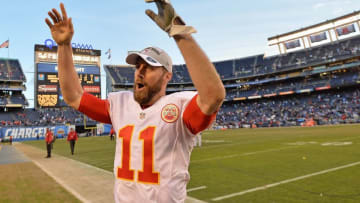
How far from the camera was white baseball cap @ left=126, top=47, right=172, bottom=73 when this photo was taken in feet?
6.12

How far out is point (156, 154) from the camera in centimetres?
184

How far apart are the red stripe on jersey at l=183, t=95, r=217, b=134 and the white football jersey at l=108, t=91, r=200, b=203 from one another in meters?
0.09

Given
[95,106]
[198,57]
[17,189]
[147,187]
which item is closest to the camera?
[198,57]

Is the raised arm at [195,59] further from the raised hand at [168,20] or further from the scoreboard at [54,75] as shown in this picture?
the scoreboard at [54,75]

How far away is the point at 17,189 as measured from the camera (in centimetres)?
682

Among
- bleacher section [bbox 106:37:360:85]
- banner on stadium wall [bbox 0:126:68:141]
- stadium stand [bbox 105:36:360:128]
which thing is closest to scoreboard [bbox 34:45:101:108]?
banner on stadium wall [bbox 0:126:68:141]

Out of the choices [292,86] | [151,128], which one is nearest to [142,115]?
[151,128]

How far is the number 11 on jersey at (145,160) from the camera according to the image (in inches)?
72.5

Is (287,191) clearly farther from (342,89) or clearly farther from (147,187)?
(342,89)

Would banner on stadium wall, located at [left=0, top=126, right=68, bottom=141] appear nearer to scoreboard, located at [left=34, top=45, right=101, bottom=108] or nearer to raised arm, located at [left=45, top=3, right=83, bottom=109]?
scoreboard, located at [left=34, top=45, right=101, bottom=108]

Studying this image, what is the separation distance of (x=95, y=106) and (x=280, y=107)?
177ft

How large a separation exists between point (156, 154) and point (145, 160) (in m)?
0.10

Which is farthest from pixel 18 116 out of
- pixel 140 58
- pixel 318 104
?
pixel 318 104

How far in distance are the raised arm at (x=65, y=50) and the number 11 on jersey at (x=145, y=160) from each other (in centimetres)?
69
